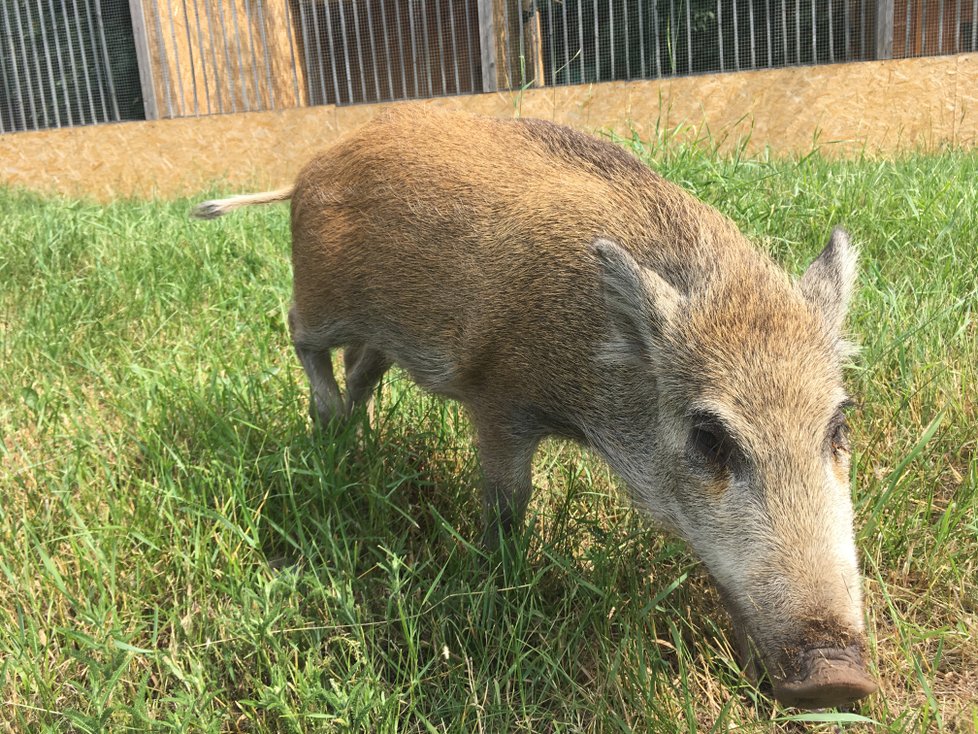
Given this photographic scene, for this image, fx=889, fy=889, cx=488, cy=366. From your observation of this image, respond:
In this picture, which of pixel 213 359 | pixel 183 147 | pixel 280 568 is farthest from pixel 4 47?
pixel 280 568

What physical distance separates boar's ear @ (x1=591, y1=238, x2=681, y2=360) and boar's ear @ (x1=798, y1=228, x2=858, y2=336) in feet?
1.14

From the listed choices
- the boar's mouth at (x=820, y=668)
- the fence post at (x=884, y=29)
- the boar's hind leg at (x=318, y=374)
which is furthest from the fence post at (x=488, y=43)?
the boar's mouth at (x=820, y=668)

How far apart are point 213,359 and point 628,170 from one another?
177 cm

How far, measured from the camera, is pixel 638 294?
2.06 meters

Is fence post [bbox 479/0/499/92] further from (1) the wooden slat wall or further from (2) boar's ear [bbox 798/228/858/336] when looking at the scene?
(2) boar's ear [bbox 798/228/858/336]

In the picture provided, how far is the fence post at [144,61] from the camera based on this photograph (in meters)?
8.43

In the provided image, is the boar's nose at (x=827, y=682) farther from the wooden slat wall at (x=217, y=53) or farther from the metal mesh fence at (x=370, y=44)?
the wooden slat wall at (x=217, y=53)

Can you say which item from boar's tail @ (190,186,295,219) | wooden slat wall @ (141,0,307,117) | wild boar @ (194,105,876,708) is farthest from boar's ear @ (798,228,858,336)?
wooden slat wall @ (141,0,307,117)

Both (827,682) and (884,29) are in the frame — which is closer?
(827,682)

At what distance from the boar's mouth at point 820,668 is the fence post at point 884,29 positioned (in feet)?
22.8

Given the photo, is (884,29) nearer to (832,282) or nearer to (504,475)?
(832,282)

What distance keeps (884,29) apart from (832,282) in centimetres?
619

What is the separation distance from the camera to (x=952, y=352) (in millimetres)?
2930

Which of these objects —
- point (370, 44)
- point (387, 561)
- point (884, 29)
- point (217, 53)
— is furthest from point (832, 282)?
point (217, 53)
